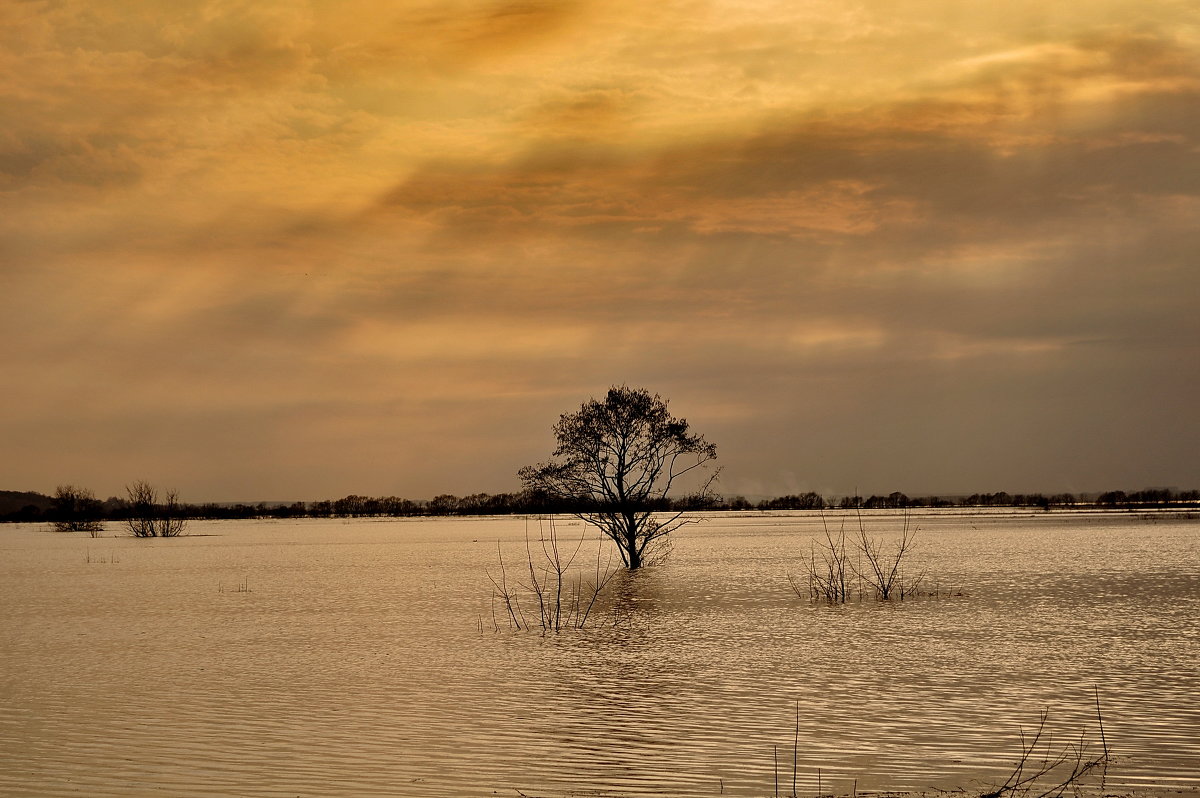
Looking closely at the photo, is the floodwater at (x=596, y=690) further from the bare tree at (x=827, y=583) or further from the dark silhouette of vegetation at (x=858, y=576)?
the dark silhouette of vegetation at (x=858, y=576)

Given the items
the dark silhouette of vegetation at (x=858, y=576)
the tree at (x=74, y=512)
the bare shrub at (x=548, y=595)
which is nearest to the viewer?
the bare shrub at (x=548, y=595)

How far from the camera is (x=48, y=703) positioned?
1471 cm

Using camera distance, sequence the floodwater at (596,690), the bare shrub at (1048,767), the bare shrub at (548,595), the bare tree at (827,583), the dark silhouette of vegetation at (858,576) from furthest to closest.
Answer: the dark silhouette of vegetation at (858,576)
the bare tree at (827,583)
the bare shrub at (548,595)
the floodwater at (596,690)
the bare shrub at (1048,767)

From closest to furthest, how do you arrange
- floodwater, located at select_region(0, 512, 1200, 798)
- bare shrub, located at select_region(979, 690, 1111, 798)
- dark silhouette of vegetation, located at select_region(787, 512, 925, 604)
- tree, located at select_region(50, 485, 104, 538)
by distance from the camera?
bare shrub, located at select_region(979, 690, 1111, 798)
floodwater, located at select_region(0, 512, 1200, 798)
dark silhouette of vegetation, located at select_region(787, 512, 925, 604)
tree, located at select_region(50, 485, 104, 538)

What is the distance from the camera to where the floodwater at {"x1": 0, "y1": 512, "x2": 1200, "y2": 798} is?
10445 mm

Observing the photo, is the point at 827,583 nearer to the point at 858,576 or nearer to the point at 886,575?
the point at 886,575

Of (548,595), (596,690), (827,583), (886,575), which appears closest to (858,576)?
(886,575)

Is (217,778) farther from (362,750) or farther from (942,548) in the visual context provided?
A: (942,548)

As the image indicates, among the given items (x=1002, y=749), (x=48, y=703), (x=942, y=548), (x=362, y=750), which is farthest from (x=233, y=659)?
(x=942, y=548)

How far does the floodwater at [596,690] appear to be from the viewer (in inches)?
411

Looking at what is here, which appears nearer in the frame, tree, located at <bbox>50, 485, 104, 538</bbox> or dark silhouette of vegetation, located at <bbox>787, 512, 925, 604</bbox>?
dark silhouette of vegetation, located at <bbox>787, 512, 925, 604</bbox>

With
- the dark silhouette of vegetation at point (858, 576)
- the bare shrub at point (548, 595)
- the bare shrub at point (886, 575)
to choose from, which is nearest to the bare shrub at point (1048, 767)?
the bare shrub at point (548, 595)

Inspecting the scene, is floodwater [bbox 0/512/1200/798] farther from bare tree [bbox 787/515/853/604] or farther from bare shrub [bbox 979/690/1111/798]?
bare tree [bbox 787/515/853/604]

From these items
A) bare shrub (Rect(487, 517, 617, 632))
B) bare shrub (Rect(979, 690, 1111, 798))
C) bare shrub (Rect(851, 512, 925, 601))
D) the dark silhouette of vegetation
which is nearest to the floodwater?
bare shrub (Rect(979, 690, 1111, 798))
